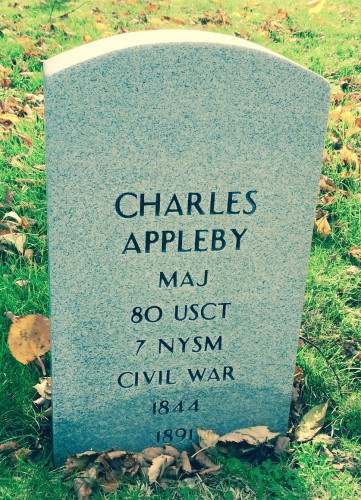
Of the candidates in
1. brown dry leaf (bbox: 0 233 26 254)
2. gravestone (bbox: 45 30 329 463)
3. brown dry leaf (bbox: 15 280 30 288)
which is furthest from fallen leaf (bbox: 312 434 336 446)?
brown dry leaf (bbox: 0 233 26 254)

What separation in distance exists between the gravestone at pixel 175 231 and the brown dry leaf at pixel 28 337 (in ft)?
1.10

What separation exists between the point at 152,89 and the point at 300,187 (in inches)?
24.3

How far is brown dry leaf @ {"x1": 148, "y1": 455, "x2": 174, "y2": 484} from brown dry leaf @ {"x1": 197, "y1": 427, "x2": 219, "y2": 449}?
0.14 metres

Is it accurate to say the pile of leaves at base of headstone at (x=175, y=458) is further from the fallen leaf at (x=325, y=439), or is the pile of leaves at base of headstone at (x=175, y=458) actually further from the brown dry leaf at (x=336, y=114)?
the brown dry leaf at (x=336, y=114)

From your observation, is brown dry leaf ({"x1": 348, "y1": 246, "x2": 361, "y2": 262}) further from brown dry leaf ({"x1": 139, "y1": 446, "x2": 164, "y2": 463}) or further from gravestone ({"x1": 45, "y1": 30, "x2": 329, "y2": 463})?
brown dry leaf ({"x1": 139, "y1": 446, "x2": 164, "y2": 463})

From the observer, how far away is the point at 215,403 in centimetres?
245

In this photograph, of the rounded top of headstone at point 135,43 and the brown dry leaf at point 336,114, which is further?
the brown dry leaf at point 336,114

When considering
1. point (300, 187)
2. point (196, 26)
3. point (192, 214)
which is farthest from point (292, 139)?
point (196, 26)

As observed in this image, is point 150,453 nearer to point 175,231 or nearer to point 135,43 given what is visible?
point 175,231

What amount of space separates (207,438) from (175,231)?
2.85 ft

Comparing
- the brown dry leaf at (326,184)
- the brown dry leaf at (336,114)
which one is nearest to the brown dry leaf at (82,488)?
the brown dry leaf at (326,184)

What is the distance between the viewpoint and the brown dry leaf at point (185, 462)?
2.35 metres

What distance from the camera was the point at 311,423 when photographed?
255 centimetres

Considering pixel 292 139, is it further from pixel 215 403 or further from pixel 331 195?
pixel 331 195
